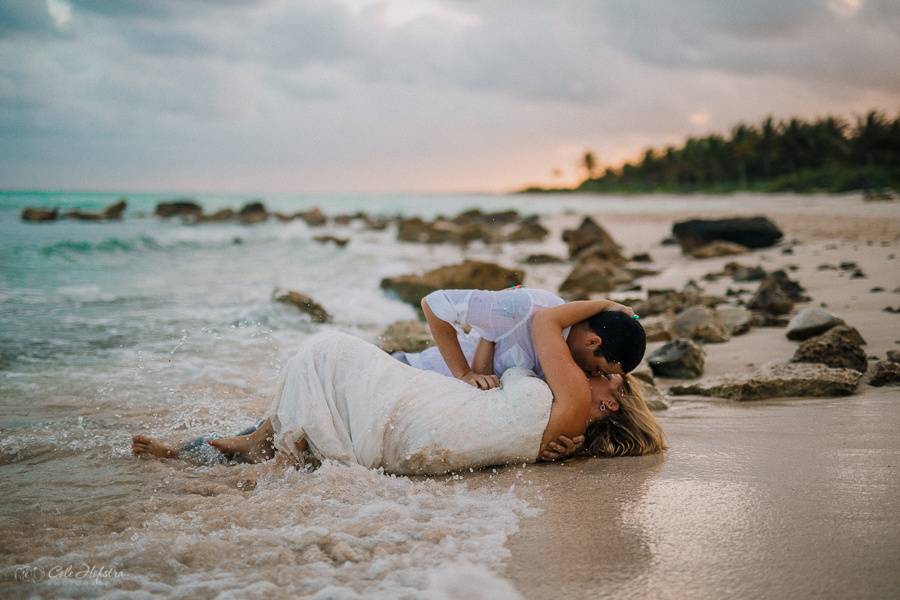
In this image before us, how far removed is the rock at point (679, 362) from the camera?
5.93 m

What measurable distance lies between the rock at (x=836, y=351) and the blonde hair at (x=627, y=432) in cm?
221

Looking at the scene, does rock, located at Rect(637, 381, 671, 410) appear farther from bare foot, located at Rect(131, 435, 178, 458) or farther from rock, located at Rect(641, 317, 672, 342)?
bare foot, located at Rect(131, 435, 178, 458)

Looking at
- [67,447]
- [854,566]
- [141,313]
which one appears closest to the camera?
[854,566]

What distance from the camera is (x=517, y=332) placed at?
3.80 m

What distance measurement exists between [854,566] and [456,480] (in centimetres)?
184

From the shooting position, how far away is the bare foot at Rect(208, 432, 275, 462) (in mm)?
3855

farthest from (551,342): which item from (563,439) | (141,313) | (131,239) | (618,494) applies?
(131,239)

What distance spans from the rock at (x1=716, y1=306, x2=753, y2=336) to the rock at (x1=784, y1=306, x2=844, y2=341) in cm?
77

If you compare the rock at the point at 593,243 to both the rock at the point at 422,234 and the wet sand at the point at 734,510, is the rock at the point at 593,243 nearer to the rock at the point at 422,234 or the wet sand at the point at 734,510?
the rock at the point at 422,234

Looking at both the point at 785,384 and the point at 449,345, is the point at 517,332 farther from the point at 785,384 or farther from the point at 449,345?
the point at 785,384

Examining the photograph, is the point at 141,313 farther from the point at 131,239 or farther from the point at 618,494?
the point at 131,239

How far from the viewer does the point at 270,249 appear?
77.9 feet

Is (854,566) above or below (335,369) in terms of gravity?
below

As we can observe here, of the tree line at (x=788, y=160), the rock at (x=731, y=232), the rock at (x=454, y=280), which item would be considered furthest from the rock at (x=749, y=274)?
the tree line at (x=788, y=160)
